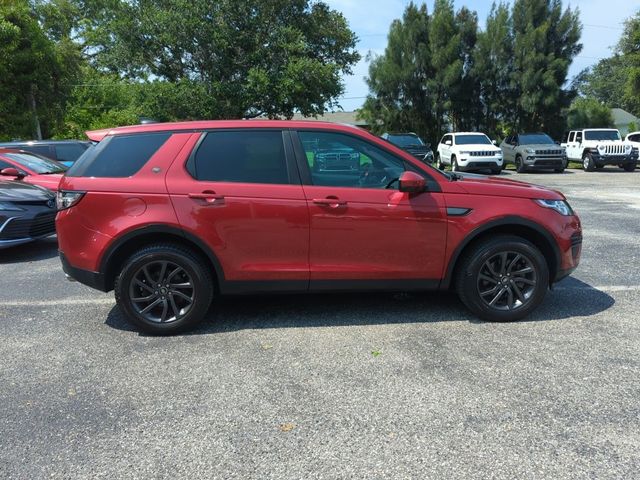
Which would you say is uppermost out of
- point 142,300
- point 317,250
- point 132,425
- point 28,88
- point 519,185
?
point 28,88

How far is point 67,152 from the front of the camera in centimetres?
1269

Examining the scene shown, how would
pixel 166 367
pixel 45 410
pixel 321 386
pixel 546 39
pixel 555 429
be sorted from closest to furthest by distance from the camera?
pixel 555 429 → pixel 45 410 → pixel 321 386 → pixel 166 367 → pixel 546 39

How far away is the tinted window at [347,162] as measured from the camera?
432 cm

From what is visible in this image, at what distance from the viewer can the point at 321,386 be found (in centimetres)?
341

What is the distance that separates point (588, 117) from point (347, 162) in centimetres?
3729

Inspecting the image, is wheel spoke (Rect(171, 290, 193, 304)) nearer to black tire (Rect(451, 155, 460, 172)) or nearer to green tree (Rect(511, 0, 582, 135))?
black tire (Rect(451, 155, 460, 172))

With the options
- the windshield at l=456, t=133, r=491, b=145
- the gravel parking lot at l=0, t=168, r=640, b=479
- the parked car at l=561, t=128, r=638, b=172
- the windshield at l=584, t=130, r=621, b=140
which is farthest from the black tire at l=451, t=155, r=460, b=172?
the gravel parking lot at l=0, t=168, r=640, b=479

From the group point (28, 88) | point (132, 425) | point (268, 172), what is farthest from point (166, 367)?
point (28, 88)

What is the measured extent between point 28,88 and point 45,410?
20.4 metres

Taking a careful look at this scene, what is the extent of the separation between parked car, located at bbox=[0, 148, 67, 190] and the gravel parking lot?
15.7 ft

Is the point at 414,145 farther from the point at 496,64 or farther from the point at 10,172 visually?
the point at 10,172

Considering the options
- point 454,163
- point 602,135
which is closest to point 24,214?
point 454,163

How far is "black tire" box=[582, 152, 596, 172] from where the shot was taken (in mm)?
22112

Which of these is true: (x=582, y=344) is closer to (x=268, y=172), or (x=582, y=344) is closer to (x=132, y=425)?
(x=268, y=172)
